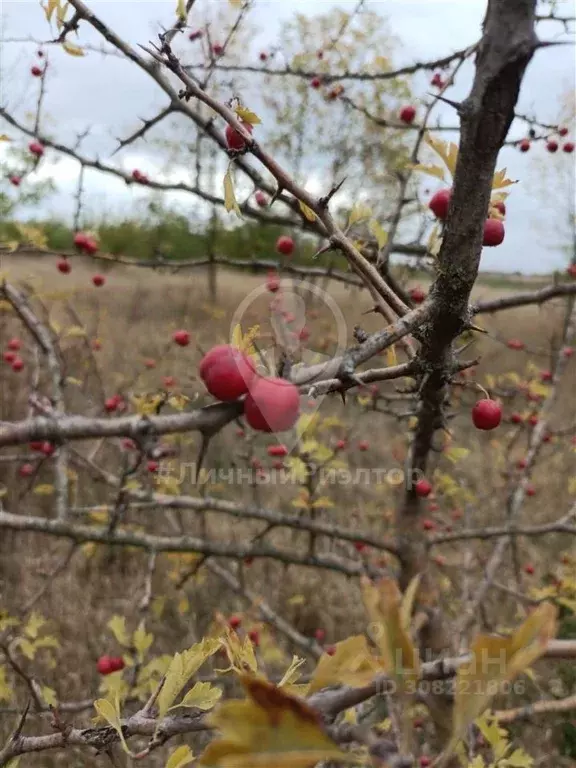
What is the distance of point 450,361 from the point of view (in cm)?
85

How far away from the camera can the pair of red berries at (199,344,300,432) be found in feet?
3.02

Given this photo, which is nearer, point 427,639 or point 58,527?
point 58,527

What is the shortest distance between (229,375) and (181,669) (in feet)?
1.34

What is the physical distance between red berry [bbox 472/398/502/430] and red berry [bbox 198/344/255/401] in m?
0.41

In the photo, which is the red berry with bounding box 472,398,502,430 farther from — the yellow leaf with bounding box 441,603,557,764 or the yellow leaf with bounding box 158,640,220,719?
the yellow leaf with bounding box 441,603,557,764

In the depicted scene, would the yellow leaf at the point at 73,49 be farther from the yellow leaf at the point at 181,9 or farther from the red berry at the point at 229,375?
the red berry at the point at 229,375

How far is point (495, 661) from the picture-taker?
0.37 m

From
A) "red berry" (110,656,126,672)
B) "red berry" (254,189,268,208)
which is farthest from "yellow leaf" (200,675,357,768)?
"red berry" (254,189,268,208)

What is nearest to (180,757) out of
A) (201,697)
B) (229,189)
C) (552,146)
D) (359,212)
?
(201,697)

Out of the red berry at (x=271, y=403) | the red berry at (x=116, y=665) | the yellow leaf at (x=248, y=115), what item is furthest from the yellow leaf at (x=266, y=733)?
the red berry at (x=116, y=665)

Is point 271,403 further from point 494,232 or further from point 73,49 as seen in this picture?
point 73,49

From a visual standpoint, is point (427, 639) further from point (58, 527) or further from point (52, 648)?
point (52, 648)

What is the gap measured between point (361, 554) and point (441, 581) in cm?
81

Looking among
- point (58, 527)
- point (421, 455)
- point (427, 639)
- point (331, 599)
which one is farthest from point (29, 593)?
point (421, 455)
